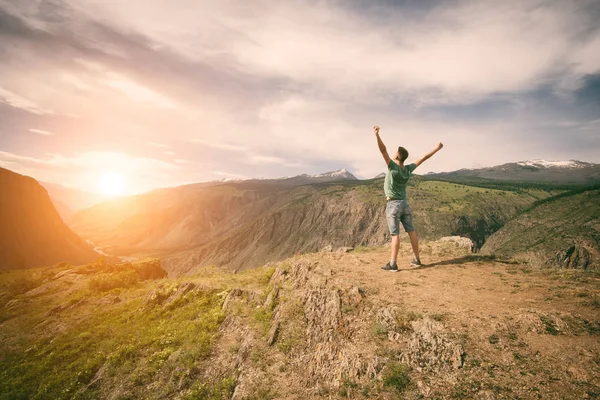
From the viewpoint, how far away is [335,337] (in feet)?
22.9

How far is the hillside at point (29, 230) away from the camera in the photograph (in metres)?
65.8

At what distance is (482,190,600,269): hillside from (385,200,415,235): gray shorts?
2975 centimetres

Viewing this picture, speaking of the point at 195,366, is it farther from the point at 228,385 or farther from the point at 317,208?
the point at 317,208

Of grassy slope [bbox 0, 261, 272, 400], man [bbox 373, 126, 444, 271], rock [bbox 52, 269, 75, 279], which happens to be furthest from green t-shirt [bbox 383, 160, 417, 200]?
rock [bbox 52, 269, 75, 279]

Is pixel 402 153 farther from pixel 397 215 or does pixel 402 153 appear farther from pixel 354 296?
pixel 354 296

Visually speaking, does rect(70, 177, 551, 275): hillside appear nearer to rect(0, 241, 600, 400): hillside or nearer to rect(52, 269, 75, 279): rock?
rect(0, 241, 600, 400): hillside

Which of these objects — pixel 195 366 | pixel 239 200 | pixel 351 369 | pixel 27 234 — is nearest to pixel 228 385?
pixel 195 366

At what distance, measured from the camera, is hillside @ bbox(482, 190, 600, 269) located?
137ft

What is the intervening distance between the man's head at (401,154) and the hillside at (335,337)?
3.85 m

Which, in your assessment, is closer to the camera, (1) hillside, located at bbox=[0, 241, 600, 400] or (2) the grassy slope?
Result: (1) hillside, located at bbox=[0, 241, 600, 400]

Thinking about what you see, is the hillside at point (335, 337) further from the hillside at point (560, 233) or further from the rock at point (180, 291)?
the hillside at point (560, 233)

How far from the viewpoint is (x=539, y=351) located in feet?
15.1

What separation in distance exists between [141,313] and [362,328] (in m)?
11.9

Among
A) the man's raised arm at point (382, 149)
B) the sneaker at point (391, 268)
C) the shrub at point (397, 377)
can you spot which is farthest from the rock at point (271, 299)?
the man's raised arm at point (382, 149)
